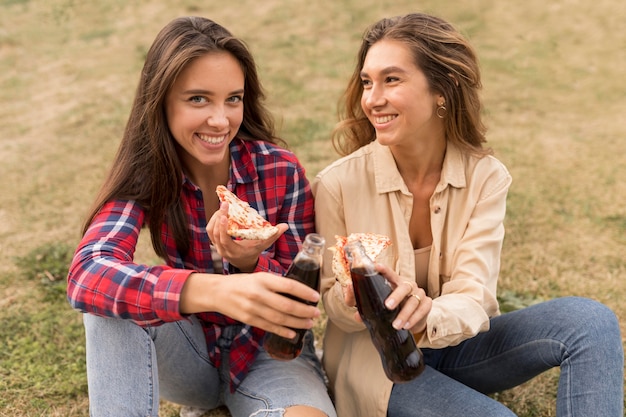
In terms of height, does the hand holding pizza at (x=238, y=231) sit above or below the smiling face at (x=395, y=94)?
below

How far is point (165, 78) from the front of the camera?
8.64 ft

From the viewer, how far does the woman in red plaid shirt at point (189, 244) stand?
7.41ft

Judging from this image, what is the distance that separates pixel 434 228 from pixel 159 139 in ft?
4.16

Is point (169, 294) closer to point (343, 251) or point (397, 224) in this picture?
point (343, 251)

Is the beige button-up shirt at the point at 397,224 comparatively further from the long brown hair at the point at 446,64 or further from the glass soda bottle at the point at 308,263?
the glass soda bottle at the point at 308,263

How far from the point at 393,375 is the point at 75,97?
8.09m

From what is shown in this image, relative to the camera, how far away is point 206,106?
274 cm

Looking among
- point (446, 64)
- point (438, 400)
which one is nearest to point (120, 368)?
point (438, 400)

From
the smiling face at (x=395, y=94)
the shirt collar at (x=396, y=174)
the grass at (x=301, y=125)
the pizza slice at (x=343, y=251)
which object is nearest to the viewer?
the pizza slice at (x=343, y=251)

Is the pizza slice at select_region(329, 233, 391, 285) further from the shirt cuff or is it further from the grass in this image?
the grass

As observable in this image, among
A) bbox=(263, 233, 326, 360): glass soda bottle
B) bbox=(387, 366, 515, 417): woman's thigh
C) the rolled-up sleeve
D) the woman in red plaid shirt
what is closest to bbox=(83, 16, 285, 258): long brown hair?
the woman in red plaid shirt

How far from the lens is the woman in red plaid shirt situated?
226 cm

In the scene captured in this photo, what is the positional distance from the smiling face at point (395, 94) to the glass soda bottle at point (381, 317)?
95 centimetres

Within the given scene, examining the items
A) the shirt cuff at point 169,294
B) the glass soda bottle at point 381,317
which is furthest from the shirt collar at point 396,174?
the shirt cuff at point 169,294
